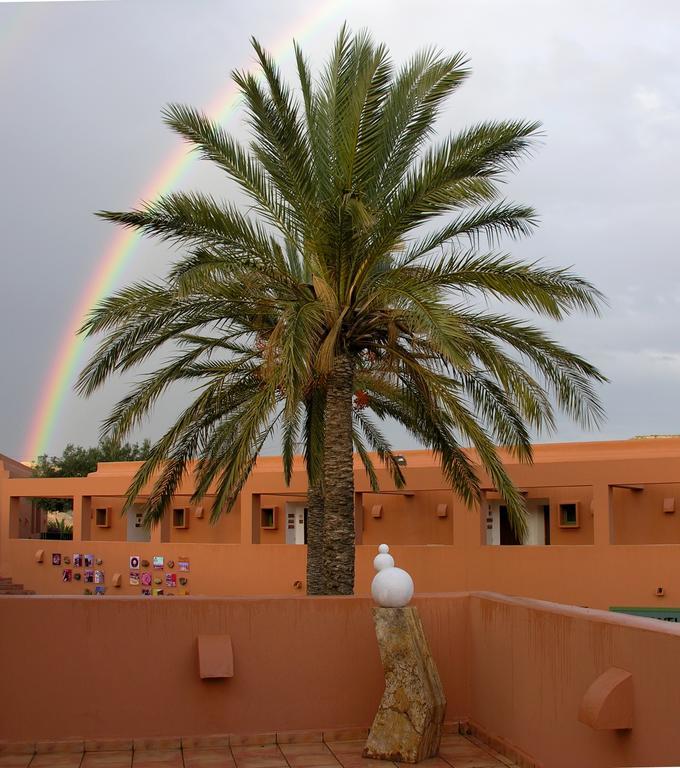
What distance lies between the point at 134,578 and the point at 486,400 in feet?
48.4

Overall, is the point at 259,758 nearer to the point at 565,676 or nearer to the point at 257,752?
the point at 257,752

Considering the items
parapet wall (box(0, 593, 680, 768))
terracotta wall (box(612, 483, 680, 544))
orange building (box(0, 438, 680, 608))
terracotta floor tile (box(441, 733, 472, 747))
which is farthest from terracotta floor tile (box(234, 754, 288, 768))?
terracotta wall (box(612, 483, 680, 544))

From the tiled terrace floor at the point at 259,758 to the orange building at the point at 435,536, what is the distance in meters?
10.3

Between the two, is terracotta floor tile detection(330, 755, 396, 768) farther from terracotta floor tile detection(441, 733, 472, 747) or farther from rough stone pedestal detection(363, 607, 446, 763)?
terracotta floor tile detection(441, 733, 472, 747)

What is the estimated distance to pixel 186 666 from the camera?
9.19 metres

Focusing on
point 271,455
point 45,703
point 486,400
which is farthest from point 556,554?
point 45,703

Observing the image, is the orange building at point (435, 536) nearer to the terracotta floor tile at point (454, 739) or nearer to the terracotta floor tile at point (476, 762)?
the terracotta floor tile at point (454, 739)

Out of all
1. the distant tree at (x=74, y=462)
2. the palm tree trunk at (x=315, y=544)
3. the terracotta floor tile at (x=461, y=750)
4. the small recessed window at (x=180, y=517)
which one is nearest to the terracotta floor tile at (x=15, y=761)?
the terracotta floor tile at (x=461, y=750)

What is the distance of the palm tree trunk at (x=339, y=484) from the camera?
11867 mm

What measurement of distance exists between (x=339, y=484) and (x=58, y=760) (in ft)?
15.0

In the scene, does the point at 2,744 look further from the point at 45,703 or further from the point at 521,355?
the point at 521,355

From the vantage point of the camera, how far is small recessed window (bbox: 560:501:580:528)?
22469 mm

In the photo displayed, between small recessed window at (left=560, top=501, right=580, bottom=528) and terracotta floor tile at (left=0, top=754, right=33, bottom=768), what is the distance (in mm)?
15880

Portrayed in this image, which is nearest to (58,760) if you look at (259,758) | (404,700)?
(259,758)
